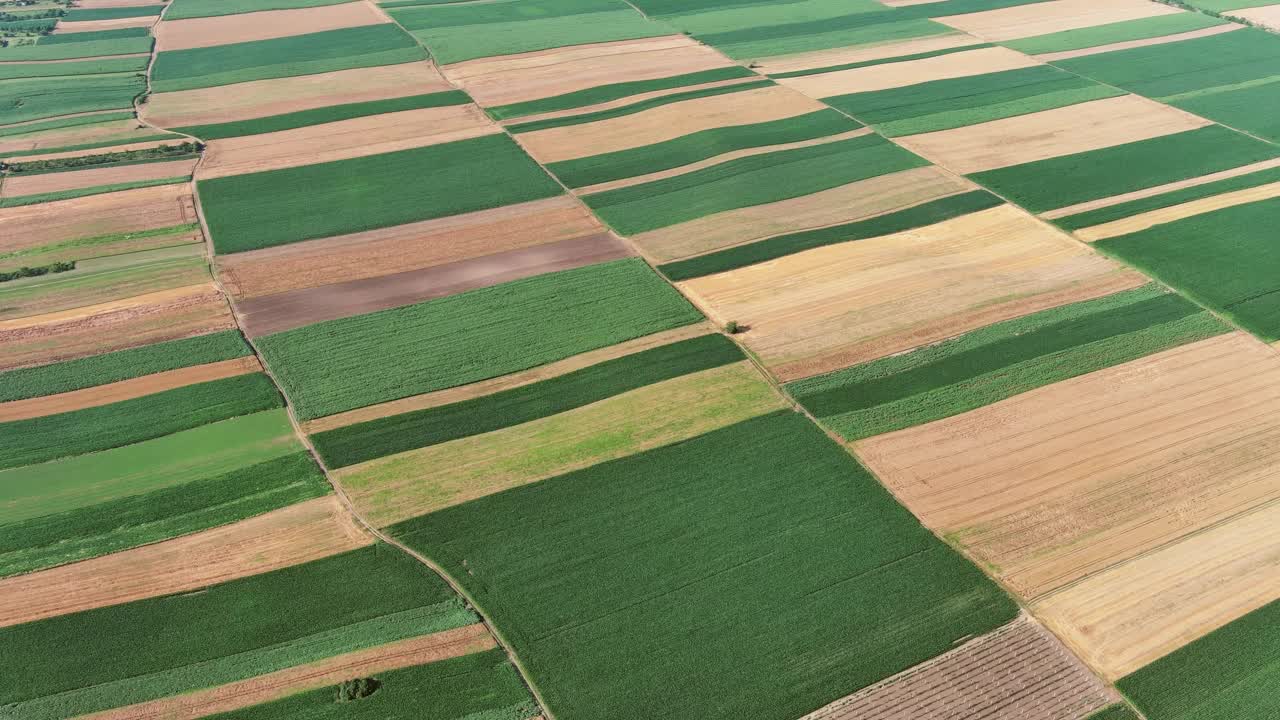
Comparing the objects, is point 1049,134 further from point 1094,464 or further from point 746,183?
point 1094,464

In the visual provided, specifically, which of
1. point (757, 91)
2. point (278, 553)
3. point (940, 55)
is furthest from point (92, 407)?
point (940, 55)

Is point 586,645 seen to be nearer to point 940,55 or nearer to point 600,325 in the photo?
point 600,325

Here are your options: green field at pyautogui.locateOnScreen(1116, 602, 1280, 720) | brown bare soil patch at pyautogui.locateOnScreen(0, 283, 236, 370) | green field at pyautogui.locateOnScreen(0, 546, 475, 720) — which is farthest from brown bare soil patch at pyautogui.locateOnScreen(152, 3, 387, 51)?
green field at pyautogui.locateOnScreen(1116, 602, 1280, 720)

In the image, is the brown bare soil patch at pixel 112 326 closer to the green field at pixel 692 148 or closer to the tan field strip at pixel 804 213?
the tan field strip at pixel 804 213

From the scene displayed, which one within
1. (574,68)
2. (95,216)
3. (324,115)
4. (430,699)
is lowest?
(430,699)

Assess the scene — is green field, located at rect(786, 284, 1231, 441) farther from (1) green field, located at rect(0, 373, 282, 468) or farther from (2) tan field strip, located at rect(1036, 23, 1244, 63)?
(2) tan field strip, located at rect(1036, 23, 1244, 63)

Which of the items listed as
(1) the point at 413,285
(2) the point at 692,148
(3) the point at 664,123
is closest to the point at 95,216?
(1) the point at 413,285
